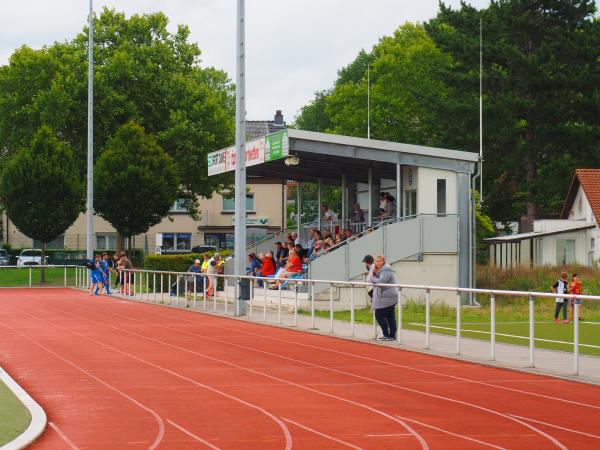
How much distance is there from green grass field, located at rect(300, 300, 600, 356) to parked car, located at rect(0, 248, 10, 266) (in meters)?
66.3

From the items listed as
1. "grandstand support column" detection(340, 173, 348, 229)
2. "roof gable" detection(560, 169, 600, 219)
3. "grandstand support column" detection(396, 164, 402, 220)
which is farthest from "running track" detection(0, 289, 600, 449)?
"roof gable" detection(560, 169, 600, 219)

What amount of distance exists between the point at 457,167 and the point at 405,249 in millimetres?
3006

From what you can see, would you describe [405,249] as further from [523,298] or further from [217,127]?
[217,127]

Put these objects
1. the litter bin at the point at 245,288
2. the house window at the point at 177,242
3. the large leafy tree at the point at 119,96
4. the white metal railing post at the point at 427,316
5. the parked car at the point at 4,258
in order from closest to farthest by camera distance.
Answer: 1. the white metal railing post at the point at 427,316
2. the litter bin at the point at 245,288
3. the large leafy tree at the point at 119,96
4. the parked car at the point at 4,258
5. the house window at the point at 177,242

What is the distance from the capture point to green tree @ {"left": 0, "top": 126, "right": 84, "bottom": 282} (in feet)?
195

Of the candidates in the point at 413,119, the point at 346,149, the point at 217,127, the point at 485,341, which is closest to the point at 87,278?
the point at 217,127

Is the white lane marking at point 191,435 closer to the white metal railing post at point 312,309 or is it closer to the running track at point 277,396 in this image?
the running track at point 277,396

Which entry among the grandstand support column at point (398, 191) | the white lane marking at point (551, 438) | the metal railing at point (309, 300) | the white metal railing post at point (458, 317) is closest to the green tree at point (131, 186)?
the metal railing at point (309, 300)

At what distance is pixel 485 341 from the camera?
18891mm

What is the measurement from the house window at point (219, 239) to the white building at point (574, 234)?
131 ft

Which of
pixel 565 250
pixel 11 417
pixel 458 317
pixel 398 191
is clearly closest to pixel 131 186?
pixel 565 250

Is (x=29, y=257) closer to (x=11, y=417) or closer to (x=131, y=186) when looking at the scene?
(x=131, y=186)

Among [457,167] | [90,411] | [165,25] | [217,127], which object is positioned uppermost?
[165,25]

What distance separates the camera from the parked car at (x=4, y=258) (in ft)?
274
